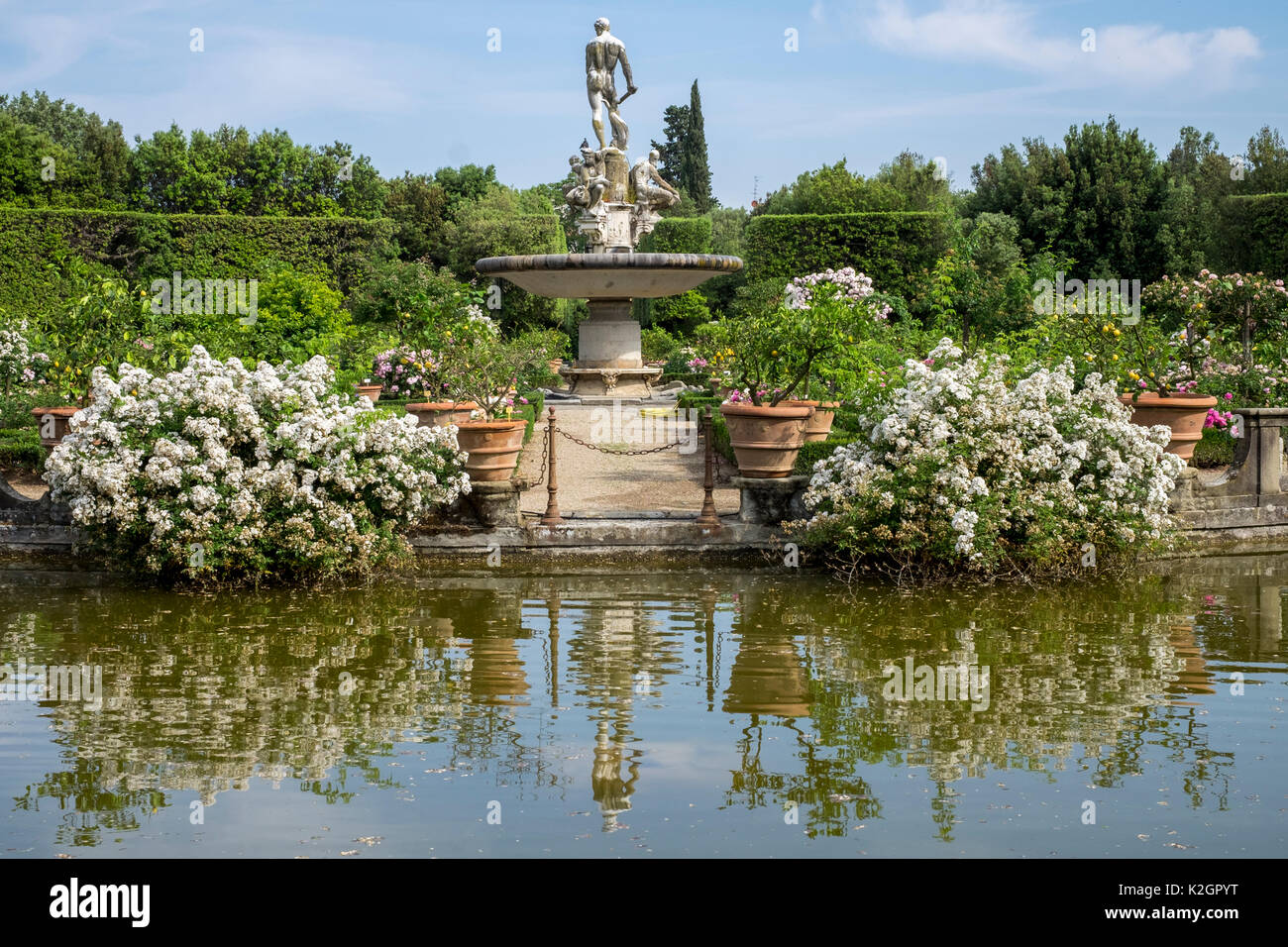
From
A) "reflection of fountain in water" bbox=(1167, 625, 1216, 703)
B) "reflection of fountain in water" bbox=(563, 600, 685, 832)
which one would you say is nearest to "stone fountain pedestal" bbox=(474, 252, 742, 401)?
"reflection of fountain in water" bbox=(563, 600, 685, 832)

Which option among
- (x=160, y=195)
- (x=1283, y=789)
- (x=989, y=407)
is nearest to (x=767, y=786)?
(x=1283, y=789)

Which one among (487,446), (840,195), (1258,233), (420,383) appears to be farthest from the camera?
(840,195)

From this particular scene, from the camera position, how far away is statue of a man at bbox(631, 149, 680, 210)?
1991 cm

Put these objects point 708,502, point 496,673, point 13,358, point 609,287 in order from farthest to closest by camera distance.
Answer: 1. point 609,287
2. point 13,358
3. point 708,502
4. point 496,673

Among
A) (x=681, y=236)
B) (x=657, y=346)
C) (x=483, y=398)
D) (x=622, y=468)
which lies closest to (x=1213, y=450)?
(x=622, y=468)

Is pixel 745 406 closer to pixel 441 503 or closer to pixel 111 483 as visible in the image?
pixel 441 503

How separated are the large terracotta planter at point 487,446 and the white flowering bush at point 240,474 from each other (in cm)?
61

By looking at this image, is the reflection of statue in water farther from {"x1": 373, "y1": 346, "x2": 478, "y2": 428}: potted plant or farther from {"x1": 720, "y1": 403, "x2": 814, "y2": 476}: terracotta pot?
{"x1": 373, "y1": 346, "x2": 478, "y2": 428}: potted plant

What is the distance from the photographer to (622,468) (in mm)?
12711

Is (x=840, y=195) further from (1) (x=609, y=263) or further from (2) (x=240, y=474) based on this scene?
(2) (x=240, y=474)

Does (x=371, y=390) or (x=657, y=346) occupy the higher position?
(x=657, y=346)

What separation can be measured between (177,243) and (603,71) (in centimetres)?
1345

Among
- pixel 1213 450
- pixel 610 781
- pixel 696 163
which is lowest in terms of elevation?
pixel 610 781

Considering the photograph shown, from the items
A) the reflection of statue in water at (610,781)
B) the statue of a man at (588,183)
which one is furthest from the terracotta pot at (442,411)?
the statue of a man at (588,183)
